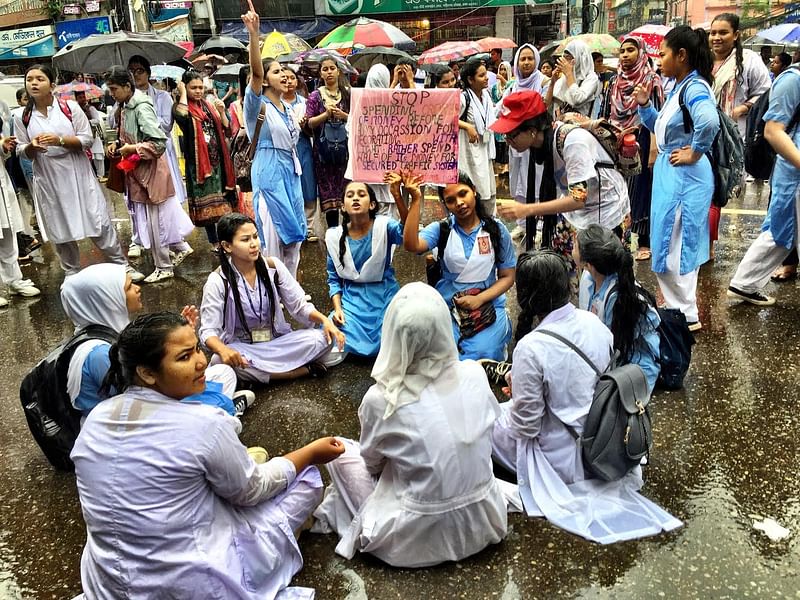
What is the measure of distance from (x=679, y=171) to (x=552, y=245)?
91 centimetres

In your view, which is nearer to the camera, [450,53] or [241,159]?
[241,159]

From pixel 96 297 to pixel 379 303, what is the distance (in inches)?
75.2

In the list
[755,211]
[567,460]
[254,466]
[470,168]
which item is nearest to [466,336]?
[567,460]

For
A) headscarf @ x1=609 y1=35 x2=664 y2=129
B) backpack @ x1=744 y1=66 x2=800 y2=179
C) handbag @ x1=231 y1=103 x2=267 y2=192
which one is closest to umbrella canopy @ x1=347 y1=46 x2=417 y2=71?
handbag @ x1=231 y1=103 x2=267 y2=192

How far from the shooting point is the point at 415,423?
2.29 metres

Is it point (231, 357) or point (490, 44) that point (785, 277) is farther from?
point (490, 44)

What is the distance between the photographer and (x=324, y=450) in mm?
2494

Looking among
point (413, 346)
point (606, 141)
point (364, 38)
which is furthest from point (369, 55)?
point (413, 346)

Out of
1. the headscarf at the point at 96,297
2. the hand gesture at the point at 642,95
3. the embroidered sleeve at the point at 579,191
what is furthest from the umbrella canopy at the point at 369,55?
the headscarf at the point at 96,297

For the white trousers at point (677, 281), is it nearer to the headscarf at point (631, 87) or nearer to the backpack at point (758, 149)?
the backpack at point (758, 149)

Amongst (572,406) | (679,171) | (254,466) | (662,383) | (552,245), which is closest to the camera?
(254,466)

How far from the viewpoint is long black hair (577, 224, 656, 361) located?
319cm

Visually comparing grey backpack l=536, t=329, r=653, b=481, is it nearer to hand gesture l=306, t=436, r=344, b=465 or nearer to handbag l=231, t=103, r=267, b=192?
hand gesture l=306, t=436, r=344, b=465

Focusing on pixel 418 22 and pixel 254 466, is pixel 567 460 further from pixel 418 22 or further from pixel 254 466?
pixel 418 22
